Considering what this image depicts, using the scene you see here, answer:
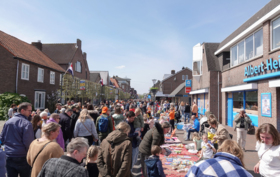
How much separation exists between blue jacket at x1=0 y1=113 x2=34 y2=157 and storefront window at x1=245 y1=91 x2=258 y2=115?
12156 mm

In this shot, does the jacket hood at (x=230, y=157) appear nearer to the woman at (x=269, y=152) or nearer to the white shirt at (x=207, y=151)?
the woman at (x=269, y=152)

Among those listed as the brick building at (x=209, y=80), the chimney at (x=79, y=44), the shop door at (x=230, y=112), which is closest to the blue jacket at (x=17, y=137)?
the shop door at (x=230, y=112)

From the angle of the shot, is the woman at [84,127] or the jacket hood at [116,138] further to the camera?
the woman at [84,127]

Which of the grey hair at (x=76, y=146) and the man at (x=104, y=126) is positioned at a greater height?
the grey hair at (x=76, y=146)

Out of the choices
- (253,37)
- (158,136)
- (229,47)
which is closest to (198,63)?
(229,47)

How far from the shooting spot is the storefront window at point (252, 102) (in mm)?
11711

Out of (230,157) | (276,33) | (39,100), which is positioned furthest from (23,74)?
(230,157)

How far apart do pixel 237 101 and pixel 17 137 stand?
13972 millimetres

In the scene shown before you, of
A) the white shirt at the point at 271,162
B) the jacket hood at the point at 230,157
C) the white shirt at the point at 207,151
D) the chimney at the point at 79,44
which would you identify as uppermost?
the chimney at the point at 79,44

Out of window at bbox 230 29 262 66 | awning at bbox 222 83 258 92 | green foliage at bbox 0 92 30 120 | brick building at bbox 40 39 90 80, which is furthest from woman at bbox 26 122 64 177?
brick building at bbox 40 39 90 80

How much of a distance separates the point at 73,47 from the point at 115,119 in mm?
31795

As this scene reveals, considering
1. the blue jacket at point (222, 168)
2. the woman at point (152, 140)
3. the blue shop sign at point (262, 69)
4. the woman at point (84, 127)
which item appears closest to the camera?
the blue jacket at point (222, 168)

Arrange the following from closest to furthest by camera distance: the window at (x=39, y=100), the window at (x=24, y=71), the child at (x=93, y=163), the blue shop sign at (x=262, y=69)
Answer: the child at (x=93, y=163)
the blue shop sign at (x=262, y=69)
the window at (x=24, y=71)
the window at (x=39, y=100)

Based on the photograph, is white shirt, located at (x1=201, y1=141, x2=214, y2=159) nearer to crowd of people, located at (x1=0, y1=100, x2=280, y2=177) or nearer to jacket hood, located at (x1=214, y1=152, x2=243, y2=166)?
crowd of people, located at (x1=0, y1=100, x2=280, y2=177)
